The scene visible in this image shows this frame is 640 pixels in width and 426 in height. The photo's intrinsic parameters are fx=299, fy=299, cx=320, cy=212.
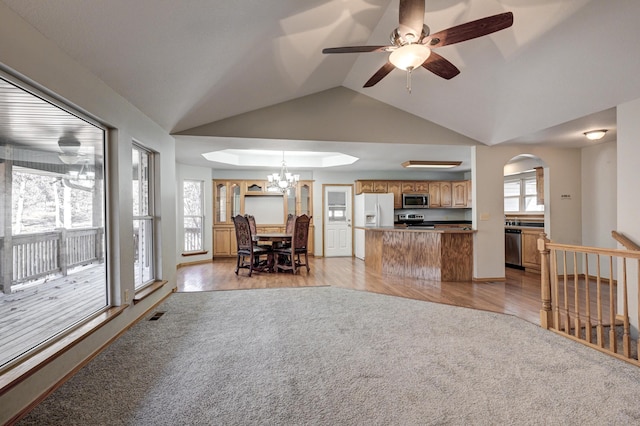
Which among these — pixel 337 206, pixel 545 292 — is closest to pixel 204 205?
pixel 337 206

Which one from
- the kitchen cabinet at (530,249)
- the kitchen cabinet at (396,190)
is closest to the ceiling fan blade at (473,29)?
the kitchen cabinet at (530,249)

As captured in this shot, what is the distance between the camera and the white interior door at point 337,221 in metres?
7.95

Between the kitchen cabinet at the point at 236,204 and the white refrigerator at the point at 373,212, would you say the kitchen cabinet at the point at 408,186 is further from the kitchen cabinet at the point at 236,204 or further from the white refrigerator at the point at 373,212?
the kitchen cabinet at the point at 236,204

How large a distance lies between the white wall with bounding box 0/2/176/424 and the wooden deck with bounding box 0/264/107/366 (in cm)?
16

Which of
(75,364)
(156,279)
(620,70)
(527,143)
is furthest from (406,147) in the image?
(75,364)

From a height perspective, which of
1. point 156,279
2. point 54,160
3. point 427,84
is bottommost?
point 156,279

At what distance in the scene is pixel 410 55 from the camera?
2094 millimetres

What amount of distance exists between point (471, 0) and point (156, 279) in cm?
455

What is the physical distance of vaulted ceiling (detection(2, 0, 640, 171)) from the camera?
6.89ft

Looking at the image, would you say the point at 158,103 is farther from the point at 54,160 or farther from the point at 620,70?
the point at 620,70

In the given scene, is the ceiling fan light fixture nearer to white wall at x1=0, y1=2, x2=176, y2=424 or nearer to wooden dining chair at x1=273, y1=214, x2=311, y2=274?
white wall at x1=0, y1=2, x2=176, y2=424

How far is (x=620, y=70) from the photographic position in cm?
273

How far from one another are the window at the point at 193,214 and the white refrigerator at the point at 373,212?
3.90m

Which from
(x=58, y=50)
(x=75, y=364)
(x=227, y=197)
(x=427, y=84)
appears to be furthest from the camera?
(x=227, y=197)
